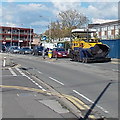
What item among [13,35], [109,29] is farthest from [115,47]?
[13,35]

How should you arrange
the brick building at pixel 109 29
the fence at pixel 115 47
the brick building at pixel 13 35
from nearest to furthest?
the fence at pixel 115 47 → the brick building at pixel 109 29 → the brick building at pixel 13 35

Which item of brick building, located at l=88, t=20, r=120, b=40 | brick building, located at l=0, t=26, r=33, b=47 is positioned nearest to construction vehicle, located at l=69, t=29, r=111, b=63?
brick building, located at l=88, t=20, r=120, b=40

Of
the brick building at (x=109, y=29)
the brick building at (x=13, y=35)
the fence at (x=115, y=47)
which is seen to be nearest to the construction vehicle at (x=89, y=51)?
the fence at (x=115, y=47)

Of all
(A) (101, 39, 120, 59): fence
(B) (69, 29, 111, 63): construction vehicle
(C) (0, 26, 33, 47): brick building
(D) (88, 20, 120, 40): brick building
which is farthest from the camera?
(C) (0, 26, 33, 47): brick building

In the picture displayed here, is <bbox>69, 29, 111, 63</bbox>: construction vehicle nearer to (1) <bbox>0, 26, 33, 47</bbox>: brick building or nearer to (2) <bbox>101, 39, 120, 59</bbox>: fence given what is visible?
(2) <bbox>101, 39, 120, 59</bbox>: fence

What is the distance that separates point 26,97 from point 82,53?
20.8 meters

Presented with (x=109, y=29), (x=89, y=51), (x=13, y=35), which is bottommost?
(x=89, y=51)

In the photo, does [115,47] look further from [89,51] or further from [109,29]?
[109,29]

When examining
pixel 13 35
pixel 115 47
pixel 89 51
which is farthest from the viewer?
pixel 13 35

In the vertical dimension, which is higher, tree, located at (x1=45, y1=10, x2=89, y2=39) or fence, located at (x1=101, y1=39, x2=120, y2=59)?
tree, located at (x1=45, y1=10, x2=89, y2=39)

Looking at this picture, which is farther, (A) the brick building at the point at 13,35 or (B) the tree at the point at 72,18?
(A) the brick building at the point at 13,35

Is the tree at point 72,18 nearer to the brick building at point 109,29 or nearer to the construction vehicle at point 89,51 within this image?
the brick building at point 109,29

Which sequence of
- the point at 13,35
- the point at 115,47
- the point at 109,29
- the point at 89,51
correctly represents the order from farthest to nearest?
the point at 13,35, the point at 109,29, the point at 115,47, the point at 89,51

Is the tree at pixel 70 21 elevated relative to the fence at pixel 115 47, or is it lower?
elevated
